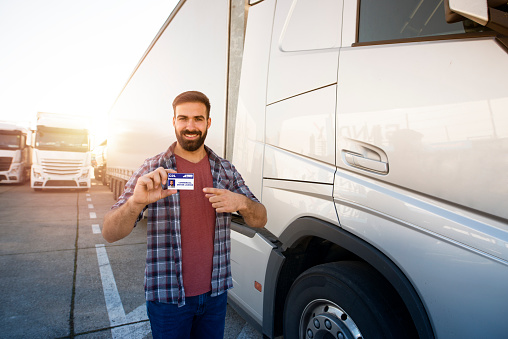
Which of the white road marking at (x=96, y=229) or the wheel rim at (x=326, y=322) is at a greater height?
the wheel rim at (x=326, y=322)

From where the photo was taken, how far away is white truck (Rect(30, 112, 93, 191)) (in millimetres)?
12945

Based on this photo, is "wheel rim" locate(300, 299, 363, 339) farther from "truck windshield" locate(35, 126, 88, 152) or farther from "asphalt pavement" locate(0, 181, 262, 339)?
"truck windshield" locate(35, 126, 88, 152)

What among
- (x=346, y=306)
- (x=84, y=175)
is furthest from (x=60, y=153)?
(x=346, y=306)

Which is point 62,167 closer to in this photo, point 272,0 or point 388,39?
point 272,0

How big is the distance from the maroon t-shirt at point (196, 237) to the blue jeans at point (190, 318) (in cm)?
8

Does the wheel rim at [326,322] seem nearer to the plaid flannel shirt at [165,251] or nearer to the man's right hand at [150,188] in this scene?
the plaid flannel shirt at [165,251]

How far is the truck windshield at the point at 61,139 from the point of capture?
13226 mm

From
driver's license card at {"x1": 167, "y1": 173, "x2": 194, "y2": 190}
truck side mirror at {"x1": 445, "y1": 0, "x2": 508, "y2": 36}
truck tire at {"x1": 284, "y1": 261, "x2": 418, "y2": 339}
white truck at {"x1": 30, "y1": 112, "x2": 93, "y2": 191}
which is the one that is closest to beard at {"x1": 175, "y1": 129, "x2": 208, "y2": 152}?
driver's license card at {"x1": 167, "y1": 173, "x2": 194, "y2": 190}

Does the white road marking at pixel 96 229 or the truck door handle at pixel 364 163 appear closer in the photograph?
the truck door handle at pixel 364 163

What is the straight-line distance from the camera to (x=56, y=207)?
31.1 feet

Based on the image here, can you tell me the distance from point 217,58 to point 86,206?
28.8 ft

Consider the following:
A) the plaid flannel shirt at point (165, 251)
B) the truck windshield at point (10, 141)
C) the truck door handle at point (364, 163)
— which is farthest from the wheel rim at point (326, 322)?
the truck windshield at point (10, 141)

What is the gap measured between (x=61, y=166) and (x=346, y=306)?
571 inches

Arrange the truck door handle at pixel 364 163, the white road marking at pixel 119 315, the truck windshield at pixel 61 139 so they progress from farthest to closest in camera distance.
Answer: the truck windshield at pixel 61 139 → the white road marking at pixel 119 315 → the truck door handle at pixel 364 163
